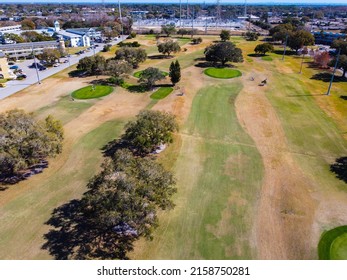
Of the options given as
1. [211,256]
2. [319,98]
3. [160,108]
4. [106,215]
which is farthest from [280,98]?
[106,215]

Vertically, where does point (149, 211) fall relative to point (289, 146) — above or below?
above

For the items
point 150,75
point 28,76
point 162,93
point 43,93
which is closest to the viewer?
point 162,93

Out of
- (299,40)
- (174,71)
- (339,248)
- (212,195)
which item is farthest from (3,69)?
(299,40)

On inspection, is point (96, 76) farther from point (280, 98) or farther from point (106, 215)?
point (106, 215)

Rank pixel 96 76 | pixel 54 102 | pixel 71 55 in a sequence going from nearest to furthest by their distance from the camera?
pixel 54 102 < pixel 96 76 < pixel 71 55

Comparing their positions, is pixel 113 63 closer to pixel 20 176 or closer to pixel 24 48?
pixel 20 176

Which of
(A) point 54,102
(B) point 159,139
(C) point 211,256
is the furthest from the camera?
(A) point 54,102
